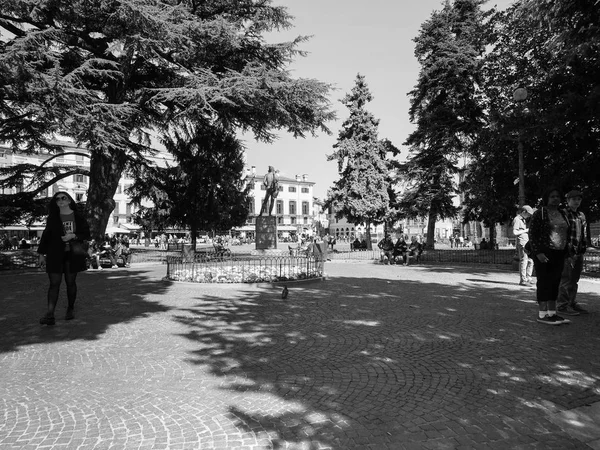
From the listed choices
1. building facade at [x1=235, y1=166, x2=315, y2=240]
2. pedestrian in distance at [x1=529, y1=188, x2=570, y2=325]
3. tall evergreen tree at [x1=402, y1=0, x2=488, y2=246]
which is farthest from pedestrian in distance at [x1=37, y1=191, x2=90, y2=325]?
building facade at [x1=235, y1=166, x2=315, y2=240]

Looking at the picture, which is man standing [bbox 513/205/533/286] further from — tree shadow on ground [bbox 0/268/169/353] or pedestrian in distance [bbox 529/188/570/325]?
tree shadow on ground [bbox 0/268/169/353]

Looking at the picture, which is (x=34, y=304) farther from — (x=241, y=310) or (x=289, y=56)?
(x=289, y=56)

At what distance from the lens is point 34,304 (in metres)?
8.13

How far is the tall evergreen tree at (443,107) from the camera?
1172 inches

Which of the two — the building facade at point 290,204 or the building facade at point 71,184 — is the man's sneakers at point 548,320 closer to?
the building facade at point 71,184

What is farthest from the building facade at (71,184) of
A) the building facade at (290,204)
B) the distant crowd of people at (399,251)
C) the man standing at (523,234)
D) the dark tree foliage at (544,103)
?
the man standing at (523,234)

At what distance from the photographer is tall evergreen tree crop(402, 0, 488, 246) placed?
29.8m

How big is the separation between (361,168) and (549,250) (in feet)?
105

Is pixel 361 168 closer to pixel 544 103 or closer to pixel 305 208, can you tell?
pixel 544 103

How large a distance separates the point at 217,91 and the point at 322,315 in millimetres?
12247

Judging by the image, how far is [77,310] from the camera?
7.41 meters

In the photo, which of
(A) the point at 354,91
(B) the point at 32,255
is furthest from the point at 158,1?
(A) the point at 354,91

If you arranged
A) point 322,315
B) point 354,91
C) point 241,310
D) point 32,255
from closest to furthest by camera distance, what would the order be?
point 322,315 < point 241,310 < point 32,255 < point 354,91

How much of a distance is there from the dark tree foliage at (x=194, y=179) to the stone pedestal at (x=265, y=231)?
759cm
